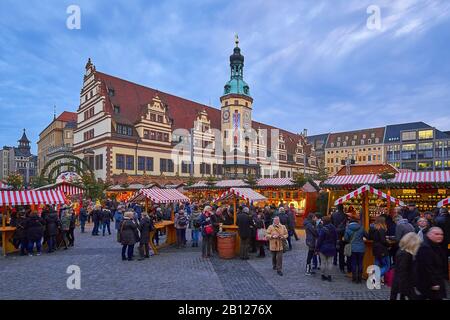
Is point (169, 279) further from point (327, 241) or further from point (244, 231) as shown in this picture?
point (327, 241)

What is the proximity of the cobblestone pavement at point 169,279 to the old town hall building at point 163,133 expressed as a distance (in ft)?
72.8

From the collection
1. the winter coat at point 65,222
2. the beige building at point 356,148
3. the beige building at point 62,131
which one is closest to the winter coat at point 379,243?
the winter coat at point 65,222

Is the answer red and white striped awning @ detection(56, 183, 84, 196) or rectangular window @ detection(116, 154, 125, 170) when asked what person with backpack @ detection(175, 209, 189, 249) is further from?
rectangular window @ detection(116, 154, 125, 170)

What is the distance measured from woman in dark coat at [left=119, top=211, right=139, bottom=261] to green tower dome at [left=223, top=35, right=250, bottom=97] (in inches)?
1804

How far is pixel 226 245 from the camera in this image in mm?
12500

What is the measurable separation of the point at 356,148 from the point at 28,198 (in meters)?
85.1

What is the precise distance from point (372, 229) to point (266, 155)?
179ft

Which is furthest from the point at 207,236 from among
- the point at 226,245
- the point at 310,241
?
the point at 310,241

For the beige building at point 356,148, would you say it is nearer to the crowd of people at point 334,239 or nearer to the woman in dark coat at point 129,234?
the crowd of people at point 334,239

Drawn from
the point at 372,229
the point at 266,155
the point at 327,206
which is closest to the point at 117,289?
the point at 372,229

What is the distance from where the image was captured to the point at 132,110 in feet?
142

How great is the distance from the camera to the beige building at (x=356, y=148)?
85.3m

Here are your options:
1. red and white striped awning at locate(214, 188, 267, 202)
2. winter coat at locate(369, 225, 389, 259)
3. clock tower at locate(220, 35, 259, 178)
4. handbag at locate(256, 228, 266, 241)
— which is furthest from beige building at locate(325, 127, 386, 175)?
winter coat at locate(369, 225, 389, 259)
